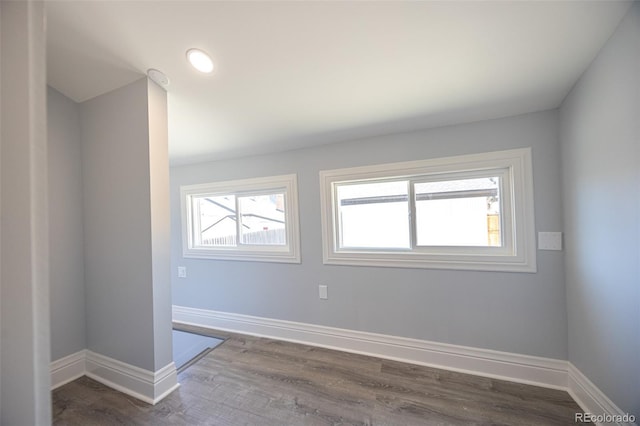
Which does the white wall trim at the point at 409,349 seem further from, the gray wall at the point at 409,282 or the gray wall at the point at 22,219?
the gray wall at the point at 22,219

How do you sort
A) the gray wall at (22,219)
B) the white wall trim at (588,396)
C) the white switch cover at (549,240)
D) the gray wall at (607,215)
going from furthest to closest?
1. the white switch cover at (549,240)
2. the white wall trim at (588,396)
3. the gray wall at (607,215)
4. the gray wall at (22,219)

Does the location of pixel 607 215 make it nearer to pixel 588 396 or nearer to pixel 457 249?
pixel 457 249

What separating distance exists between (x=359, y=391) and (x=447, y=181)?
1.76m

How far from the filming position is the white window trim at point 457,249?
175cm

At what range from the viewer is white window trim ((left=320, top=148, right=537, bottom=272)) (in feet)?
5.75

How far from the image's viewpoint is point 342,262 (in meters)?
2.28

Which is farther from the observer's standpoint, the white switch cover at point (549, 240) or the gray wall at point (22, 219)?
the white switch cover at point (549, 240)

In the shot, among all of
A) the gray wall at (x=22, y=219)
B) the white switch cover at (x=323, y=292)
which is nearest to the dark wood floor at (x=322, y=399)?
the white switch cover at (x=323, y=292)

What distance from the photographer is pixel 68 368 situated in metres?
1.91

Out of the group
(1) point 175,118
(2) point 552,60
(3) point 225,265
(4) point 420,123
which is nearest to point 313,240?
(3) point 225,265

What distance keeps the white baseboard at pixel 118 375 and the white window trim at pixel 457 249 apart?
1.51 m

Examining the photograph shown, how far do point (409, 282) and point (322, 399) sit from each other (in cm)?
110

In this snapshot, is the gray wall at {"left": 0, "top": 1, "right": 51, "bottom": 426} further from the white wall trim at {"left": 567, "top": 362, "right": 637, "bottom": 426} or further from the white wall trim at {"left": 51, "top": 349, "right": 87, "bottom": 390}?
the white wall trim at {"left": 567, "top": 362, "right": 637, "bottom": 426}

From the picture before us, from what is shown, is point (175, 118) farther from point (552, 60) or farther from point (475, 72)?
point (552, 60)
